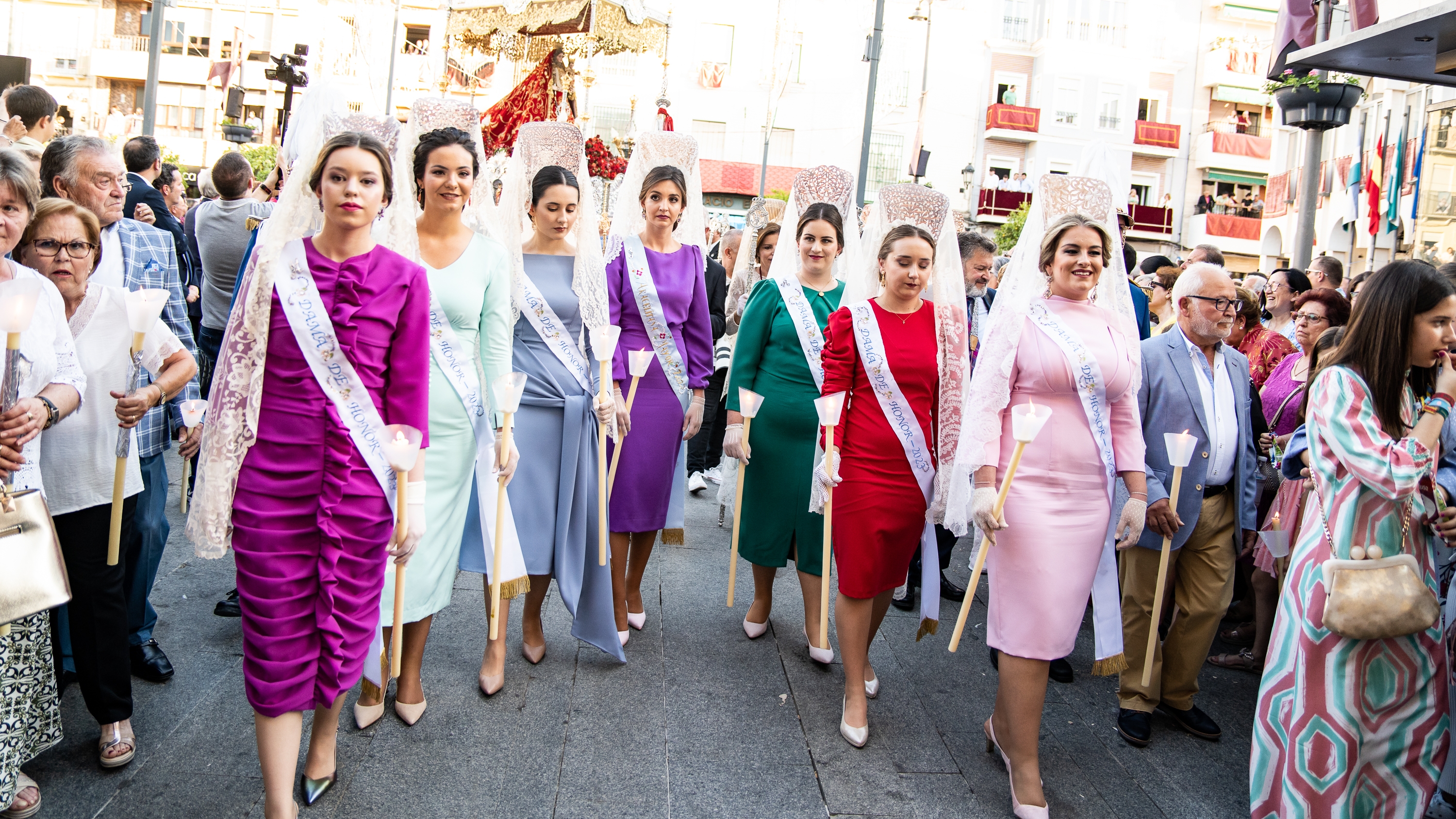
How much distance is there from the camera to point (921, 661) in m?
4.70

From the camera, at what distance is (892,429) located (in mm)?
3875

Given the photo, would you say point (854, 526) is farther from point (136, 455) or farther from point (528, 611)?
point (136, 455)

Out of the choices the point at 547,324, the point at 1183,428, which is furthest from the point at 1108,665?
the point at 547,324

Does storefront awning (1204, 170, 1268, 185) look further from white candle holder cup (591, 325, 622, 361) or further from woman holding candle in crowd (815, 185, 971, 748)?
white candle holder cup (591, 325, 622, 361)

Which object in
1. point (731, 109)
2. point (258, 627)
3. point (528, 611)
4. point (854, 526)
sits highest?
point (731, 109)

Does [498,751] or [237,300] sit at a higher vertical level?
[237,300]

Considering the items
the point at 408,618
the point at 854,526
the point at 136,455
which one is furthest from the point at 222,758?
the point at 854,526

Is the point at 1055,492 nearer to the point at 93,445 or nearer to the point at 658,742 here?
the point at 658,742

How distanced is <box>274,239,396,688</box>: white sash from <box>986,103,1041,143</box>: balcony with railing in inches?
1312

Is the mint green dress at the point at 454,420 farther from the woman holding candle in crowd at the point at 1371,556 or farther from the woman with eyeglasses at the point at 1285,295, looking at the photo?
the woman with eyeglasses at the point at 1285,295

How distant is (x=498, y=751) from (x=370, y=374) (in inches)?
55.6

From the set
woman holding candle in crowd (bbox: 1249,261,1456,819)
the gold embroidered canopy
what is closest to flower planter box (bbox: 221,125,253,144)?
the gold embroidered canopy

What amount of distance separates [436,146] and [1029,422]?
2.24m

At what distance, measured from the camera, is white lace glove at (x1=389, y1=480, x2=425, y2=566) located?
2908 millimetres
